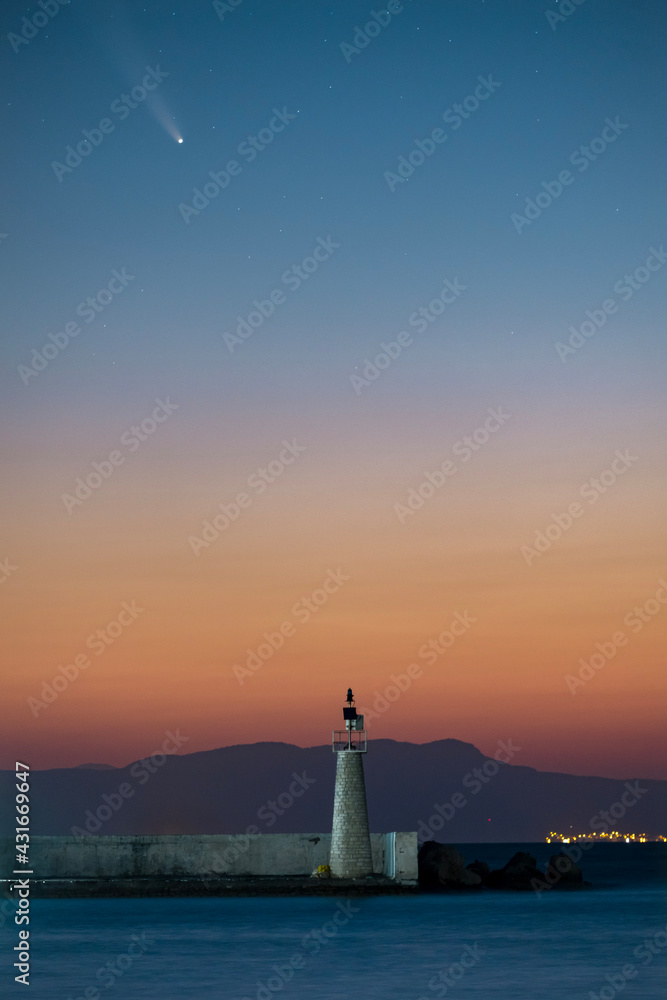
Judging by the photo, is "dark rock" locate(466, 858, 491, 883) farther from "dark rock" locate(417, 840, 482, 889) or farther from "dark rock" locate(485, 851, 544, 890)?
"dark rock" locate(417, 840, 482, 889)

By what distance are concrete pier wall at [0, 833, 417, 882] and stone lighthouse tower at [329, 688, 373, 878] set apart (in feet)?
5.23

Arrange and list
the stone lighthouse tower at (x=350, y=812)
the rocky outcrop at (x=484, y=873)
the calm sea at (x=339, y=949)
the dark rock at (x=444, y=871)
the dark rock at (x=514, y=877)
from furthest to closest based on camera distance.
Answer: the dark rock at (x=514, y=877) < the rocky outcrop at (x=484, y=873) < the dark rock at (x=444, y=871) < the stone lighthouse tower at (x=350, y=812) < the calm sea at (x=339, y=949)

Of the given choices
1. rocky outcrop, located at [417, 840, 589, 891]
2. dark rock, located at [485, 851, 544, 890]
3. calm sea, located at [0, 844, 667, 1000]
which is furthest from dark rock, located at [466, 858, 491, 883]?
calm sea, located at [0, 844, 667, 1000]

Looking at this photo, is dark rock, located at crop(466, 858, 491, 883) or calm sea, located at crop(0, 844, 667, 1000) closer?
calm sea, located at crop(0, 844, 667, 1000)

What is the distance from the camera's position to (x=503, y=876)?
184ft

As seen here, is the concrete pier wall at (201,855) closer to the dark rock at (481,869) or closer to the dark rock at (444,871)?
the dark rock at (444,871)

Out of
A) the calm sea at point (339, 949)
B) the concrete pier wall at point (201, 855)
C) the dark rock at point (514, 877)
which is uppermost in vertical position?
the concrete pier wall at point (201, 855)

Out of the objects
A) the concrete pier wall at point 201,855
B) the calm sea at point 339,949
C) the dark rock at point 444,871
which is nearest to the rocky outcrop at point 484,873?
the dark rock at point 444,871

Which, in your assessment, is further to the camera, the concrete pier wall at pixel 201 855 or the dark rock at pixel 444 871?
the dark rock at pixel 444 871

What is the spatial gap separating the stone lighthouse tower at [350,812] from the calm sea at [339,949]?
183cm

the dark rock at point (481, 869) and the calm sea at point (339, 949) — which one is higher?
the dark rock at point (481, 869)

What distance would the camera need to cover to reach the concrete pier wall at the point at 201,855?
42094mm

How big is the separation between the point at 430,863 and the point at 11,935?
64.3ft

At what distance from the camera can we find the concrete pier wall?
A: 42094 mm
